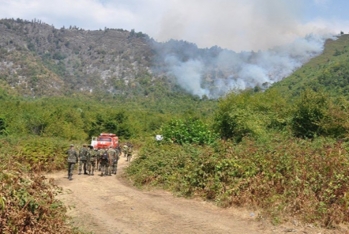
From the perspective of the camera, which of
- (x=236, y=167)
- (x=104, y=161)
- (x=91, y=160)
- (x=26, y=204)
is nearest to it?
(x=26, y=204)

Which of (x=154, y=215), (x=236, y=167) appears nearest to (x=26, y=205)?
(x=154, y=215)

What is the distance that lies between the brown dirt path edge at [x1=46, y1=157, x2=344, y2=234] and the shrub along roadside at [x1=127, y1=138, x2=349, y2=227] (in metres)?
0.53

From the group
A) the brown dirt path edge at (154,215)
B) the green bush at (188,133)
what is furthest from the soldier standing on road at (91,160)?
the brown dirt path edge at (154,215)

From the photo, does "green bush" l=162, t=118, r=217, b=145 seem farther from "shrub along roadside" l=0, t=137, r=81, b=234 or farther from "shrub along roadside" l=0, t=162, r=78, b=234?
"shrub along roadside" l=0, t=162, r=78, b=234

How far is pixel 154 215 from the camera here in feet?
37.8

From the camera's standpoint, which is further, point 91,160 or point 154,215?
point 91,160

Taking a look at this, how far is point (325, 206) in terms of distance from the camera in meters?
10.7

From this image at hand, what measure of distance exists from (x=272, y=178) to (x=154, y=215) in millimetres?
4193

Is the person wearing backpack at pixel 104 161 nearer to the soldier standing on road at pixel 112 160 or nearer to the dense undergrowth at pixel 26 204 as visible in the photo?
the soldier standing on road at pixel 112 160

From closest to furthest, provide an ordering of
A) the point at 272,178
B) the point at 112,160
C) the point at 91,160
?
the point at 272,178 < the point at 91,160 < the point at 112,160

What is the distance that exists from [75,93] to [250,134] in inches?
6798

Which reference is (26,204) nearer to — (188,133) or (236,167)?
(236,167)

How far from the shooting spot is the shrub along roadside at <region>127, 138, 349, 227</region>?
10891 millimetres

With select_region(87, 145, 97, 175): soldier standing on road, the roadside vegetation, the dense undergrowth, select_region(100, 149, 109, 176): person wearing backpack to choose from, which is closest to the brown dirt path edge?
the roadside vegetation
